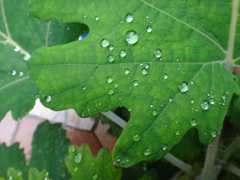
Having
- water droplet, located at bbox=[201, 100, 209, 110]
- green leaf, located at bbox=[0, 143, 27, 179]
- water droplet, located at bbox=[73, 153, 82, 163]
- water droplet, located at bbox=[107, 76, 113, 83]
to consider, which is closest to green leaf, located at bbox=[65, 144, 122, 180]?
water droplet, located at bbox=[73, 153, 82, 163]

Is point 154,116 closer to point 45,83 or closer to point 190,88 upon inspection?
point 190,88

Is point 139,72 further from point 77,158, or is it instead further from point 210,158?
point 210,158

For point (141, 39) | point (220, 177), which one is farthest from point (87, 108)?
point (220, 177)

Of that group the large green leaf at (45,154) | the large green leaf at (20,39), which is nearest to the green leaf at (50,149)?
the large green leaf at (45,154)

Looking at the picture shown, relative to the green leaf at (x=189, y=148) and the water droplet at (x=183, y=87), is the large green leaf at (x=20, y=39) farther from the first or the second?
the green leaf at (x=189, y=148)

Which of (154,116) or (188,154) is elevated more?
(154,116)

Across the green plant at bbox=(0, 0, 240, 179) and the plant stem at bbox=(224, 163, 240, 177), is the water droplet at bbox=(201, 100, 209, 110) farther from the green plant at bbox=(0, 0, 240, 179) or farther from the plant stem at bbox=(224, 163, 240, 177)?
the plant stem at bbox=(224, 163, 240, 177)
